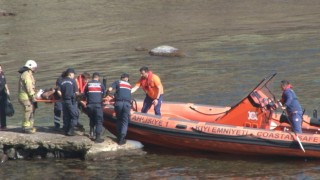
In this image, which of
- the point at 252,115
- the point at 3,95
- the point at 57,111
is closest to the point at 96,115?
the point at 57,111

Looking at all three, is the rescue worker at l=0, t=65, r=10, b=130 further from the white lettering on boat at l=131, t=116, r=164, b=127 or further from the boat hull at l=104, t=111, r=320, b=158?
the white lettering on boat at l=131, t=116, r=164, b=127

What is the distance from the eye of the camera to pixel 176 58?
33.5 metres

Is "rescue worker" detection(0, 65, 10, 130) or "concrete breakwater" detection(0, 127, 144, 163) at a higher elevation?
"rescue worker" detection(0, 65, 10, 130)

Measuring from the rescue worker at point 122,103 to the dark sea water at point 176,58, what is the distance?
79cm

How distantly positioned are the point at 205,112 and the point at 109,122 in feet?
8.50

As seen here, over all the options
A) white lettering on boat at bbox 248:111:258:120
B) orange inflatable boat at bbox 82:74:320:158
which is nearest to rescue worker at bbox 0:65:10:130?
orange inflatable boat at bbox 82:74:320:158

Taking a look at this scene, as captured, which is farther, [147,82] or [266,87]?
[147,82]

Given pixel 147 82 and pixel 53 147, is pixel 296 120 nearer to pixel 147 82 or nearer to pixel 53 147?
pixel 147 82

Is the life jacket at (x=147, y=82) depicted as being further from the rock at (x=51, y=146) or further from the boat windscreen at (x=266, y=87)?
the boat windscreen at (x=266, y=87)

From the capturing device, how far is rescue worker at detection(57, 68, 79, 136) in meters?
17.6

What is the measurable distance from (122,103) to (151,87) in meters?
1.37

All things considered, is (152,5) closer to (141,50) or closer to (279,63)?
(141,50)

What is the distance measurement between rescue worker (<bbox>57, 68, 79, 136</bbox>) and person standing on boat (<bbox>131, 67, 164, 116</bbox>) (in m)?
1.68

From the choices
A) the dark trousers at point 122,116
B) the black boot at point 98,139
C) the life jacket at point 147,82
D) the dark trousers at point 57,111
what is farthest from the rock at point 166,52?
the black boot at point 98,139
